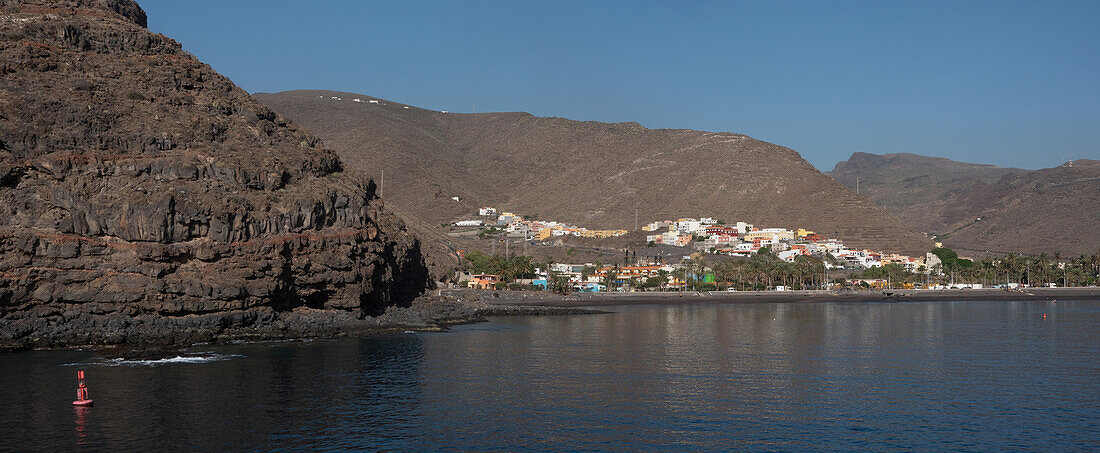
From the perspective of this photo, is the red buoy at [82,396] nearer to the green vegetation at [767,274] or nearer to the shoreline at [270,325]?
the shoreline at [270,325]

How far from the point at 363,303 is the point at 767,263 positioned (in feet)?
343

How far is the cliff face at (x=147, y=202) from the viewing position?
5953 centimetres

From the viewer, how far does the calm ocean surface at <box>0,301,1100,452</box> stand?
34062mm

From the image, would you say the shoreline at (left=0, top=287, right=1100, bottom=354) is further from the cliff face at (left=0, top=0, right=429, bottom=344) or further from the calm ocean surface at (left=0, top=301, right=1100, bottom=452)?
the calm ocean surface at (left=0, top=301, right=1100, bottom=452)

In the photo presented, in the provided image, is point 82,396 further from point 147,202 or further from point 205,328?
point 147,202

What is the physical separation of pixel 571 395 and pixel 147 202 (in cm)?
3505

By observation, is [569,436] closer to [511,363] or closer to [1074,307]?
[511,363]

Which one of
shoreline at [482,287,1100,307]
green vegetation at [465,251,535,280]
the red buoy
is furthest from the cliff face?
green vegetation at [465,251,535,280]

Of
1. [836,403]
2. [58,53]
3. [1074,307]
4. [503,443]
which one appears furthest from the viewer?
[1074,307]

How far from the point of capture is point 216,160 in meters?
69.8

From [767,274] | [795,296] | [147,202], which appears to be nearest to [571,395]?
[147,202]

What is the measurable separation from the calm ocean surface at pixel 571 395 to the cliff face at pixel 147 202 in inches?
213

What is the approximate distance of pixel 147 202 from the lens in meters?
61.7

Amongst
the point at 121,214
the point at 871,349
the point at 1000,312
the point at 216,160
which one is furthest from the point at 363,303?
the point at 1000,312
